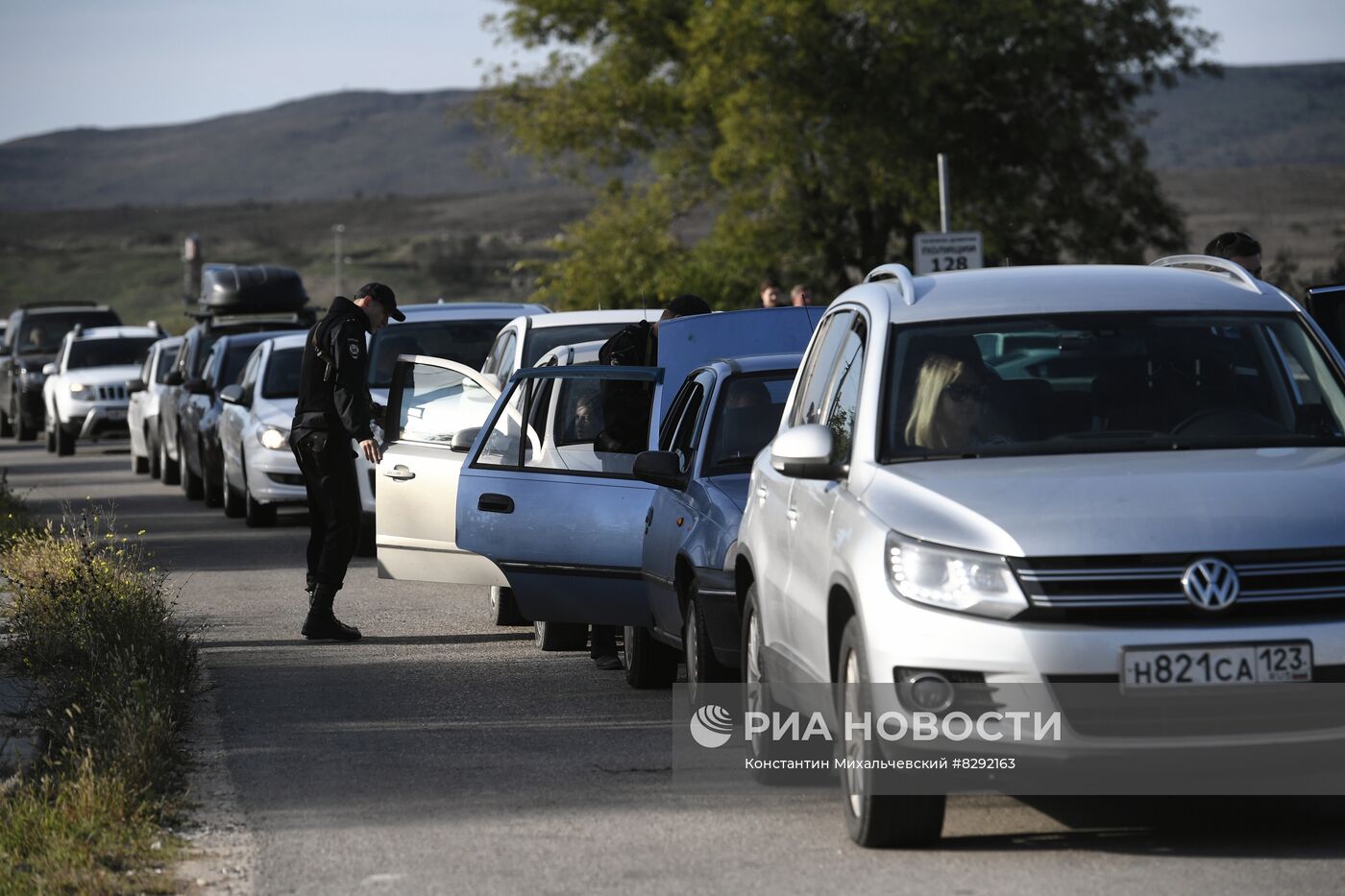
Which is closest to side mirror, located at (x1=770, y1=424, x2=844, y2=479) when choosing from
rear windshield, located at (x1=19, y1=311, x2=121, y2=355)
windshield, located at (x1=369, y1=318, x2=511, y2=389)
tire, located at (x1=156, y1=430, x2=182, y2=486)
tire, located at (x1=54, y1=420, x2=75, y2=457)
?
windshield, located at (x1=369, y1=318, x2=511, y2=389)

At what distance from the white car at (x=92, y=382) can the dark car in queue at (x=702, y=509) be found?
23.6m

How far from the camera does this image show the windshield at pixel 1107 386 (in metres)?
7.01

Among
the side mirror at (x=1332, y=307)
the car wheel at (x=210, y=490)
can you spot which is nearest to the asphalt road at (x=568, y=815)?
the side mirror at (x=1332, y=307)

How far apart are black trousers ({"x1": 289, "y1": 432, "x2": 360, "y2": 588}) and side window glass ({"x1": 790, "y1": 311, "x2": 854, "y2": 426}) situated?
15.7 feet

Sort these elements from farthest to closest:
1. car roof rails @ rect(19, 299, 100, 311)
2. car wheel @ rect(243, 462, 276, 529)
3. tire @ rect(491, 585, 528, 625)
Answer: car roof rails @ rect(19, 299, 100, 311)
car wheel @ rect(243, 462, 276, 529)
tire @ rect(491, 585, 528, 625)

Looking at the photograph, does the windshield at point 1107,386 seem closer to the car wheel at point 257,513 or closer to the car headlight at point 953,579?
the car headlight at point 953,579

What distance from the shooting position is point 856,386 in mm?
7262

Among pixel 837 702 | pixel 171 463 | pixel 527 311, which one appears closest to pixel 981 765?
pixel 837 702

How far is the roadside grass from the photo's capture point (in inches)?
265

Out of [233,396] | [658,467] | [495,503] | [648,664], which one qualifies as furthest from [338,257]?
[658,467]

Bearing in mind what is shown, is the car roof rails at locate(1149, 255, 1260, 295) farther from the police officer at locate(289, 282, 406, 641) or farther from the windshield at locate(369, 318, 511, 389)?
the windshield at locate(369, 318, 511, 389)

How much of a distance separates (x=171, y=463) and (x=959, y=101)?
54.2 ft

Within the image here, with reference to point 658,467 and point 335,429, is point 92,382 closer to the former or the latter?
point 335,429

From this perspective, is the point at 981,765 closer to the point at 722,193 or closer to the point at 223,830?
the point at 223,830
